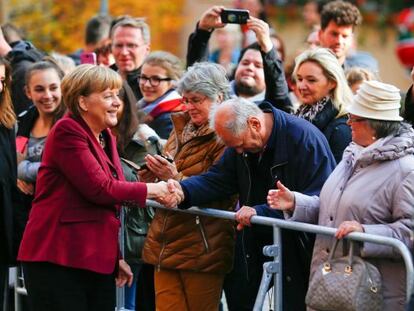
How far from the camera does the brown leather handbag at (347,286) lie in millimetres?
6113

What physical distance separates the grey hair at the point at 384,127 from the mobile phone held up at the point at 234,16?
2439 millimetres

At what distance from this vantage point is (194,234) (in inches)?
299

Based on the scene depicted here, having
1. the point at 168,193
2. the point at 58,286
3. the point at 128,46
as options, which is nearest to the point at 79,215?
the point at 58,286

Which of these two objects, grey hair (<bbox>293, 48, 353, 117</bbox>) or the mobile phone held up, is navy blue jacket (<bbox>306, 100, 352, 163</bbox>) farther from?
the mobile phone held up

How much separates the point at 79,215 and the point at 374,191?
5.76ft

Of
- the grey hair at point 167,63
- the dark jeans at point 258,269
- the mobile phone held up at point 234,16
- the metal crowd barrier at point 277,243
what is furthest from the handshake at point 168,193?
the grey hair at point 167,63

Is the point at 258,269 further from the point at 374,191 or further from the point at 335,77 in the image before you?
the point at 335,77

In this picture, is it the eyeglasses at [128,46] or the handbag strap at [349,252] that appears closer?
the handbag strap at [349,252]

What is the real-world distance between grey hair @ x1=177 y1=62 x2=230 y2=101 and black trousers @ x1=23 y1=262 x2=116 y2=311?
149 cm

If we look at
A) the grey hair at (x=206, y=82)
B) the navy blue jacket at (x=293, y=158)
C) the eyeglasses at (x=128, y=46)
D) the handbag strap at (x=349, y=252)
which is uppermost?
the eyeglasses at (x=128, y=46)

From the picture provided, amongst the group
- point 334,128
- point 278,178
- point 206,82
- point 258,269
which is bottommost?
point 258,269

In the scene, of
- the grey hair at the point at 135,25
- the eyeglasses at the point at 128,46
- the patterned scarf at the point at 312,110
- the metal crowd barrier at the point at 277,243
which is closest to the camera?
the metal crowd barrier at the point at 277,243

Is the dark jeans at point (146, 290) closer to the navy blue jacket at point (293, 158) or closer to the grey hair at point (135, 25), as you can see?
the navy blue jacket at point (293, 158)

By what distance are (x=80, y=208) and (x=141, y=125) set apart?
5.51 ft
